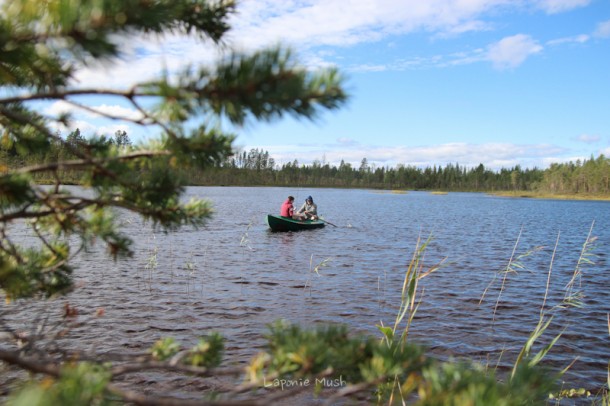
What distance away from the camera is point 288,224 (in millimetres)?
23328

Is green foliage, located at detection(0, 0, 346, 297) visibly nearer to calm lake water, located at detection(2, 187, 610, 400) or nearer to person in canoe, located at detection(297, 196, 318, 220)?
calm lake water, located at detection(2, 187, 610, 400)

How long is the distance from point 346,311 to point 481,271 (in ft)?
24.1

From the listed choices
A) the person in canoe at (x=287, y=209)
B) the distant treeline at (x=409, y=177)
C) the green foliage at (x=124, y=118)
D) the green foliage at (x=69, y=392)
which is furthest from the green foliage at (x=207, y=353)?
the distant treeline at (x=409, y=177)

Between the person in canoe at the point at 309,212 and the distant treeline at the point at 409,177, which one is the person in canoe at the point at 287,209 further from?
the distant treeline at the point at 409,177

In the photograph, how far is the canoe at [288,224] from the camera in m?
22.9

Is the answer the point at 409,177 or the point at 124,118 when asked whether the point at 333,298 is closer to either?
the point at 124,118

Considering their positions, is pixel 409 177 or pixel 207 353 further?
pixel 409 177

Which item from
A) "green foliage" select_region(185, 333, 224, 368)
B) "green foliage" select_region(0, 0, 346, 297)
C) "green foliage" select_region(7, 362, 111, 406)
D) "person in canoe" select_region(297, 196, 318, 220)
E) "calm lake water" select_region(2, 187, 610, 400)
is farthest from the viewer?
"person in canoe" select_region(297, 196, 318, 220)

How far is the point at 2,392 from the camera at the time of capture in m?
5.77

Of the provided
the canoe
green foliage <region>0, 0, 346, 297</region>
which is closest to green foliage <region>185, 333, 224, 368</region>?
green foliage <region>0, 0, 346, 297</region>

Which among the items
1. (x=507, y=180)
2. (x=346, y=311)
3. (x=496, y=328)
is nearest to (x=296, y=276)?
(x=346, y=311)

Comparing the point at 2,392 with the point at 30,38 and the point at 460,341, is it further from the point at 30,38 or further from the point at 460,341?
the point at 460,341

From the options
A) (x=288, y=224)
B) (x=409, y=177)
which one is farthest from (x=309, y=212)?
(x=409, y=177)

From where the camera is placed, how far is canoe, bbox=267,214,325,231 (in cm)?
2291
